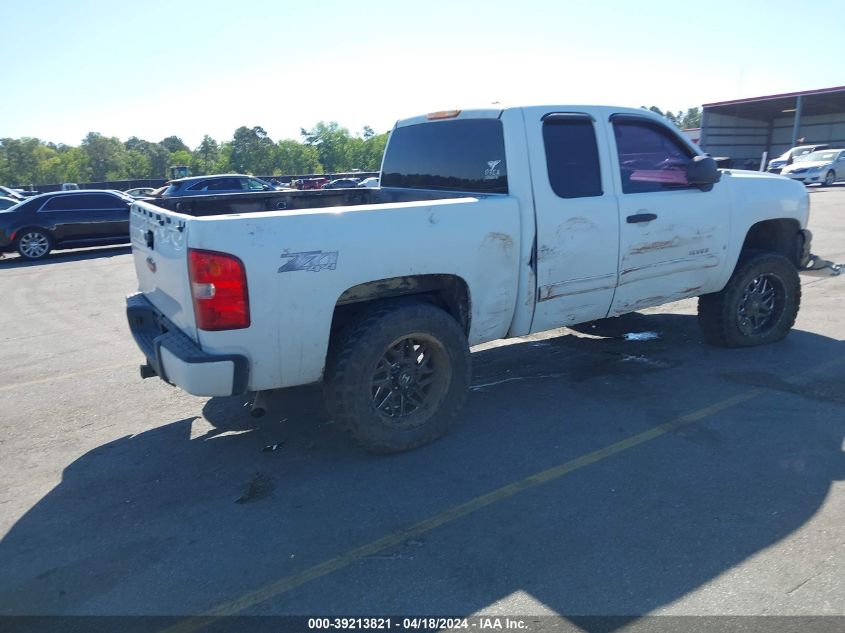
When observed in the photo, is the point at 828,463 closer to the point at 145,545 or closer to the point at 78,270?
the point at 145,545

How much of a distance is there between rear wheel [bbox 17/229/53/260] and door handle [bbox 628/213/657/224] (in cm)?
1444

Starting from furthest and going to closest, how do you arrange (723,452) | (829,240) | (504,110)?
1. (829,240)
2. (504,110)
3. (723,452)

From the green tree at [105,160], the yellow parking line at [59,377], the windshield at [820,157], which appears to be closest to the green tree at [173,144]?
the green tree at [105,160]

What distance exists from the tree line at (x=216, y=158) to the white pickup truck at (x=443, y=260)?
83.7 metres

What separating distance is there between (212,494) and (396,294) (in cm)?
159

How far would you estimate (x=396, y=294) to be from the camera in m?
4.20

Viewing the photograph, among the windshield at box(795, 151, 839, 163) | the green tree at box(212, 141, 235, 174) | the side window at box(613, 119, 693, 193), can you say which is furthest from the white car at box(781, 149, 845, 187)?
the green tree at box(212, 141, 235, 174)

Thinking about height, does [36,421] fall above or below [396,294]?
below

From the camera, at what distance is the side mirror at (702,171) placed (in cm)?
514

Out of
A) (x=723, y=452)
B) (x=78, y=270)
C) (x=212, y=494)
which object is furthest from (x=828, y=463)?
(x=78, y=270)

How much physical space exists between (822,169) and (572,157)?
29.7 meters

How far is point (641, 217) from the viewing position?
5.00m

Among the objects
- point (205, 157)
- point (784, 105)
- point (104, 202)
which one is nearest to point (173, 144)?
point (205, 157)

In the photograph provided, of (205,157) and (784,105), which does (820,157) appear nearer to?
(784,105)
